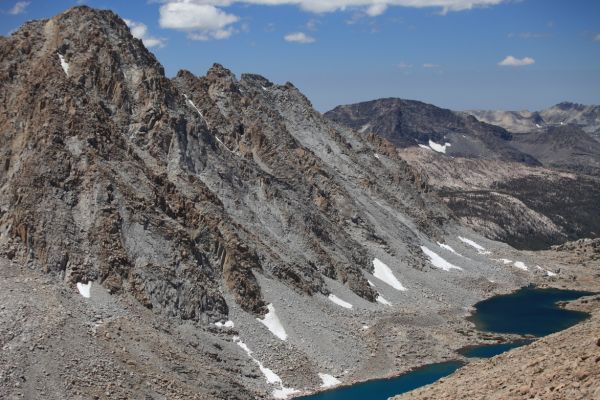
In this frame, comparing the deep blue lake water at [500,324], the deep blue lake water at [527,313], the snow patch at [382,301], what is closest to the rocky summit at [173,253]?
the snow patch at [382,301]

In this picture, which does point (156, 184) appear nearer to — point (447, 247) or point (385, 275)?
point (385, 275)

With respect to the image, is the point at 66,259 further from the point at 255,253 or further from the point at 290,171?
the point at 290,171

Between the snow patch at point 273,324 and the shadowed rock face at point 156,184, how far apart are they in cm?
122

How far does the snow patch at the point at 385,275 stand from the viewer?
11159cm

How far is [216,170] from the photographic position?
101750 millimetres

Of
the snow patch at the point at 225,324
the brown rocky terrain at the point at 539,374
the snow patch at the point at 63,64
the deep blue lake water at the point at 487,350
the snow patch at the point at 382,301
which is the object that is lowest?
the deep blue lake water at the point at 487,350

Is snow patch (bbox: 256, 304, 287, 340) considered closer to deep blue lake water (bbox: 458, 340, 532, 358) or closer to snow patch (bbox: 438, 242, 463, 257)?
deep blue lake water (bbox: 458, 340, 532, 358)

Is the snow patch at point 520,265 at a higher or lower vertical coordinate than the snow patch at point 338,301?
lower

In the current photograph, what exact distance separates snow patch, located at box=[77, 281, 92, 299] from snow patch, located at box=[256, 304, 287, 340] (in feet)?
64.2

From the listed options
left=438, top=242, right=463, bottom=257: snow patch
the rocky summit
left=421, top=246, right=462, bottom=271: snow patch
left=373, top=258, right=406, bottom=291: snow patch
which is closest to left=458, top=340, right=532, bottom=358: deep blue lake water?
the rocky summit

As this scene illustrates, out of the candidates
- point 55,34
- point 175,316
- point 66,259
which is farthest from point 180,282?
point 55,34

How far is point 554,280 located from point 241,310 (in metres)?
79.7

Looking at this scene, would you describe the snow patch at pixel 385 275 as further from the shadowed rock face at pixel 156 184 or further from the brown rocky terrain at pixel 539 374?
the brown rocky terrain at pixel 539 374

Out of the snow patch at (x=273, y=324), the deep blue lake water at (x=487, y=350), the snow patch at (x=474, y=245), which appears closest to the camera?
the snow patch at (x=273, y=324)
